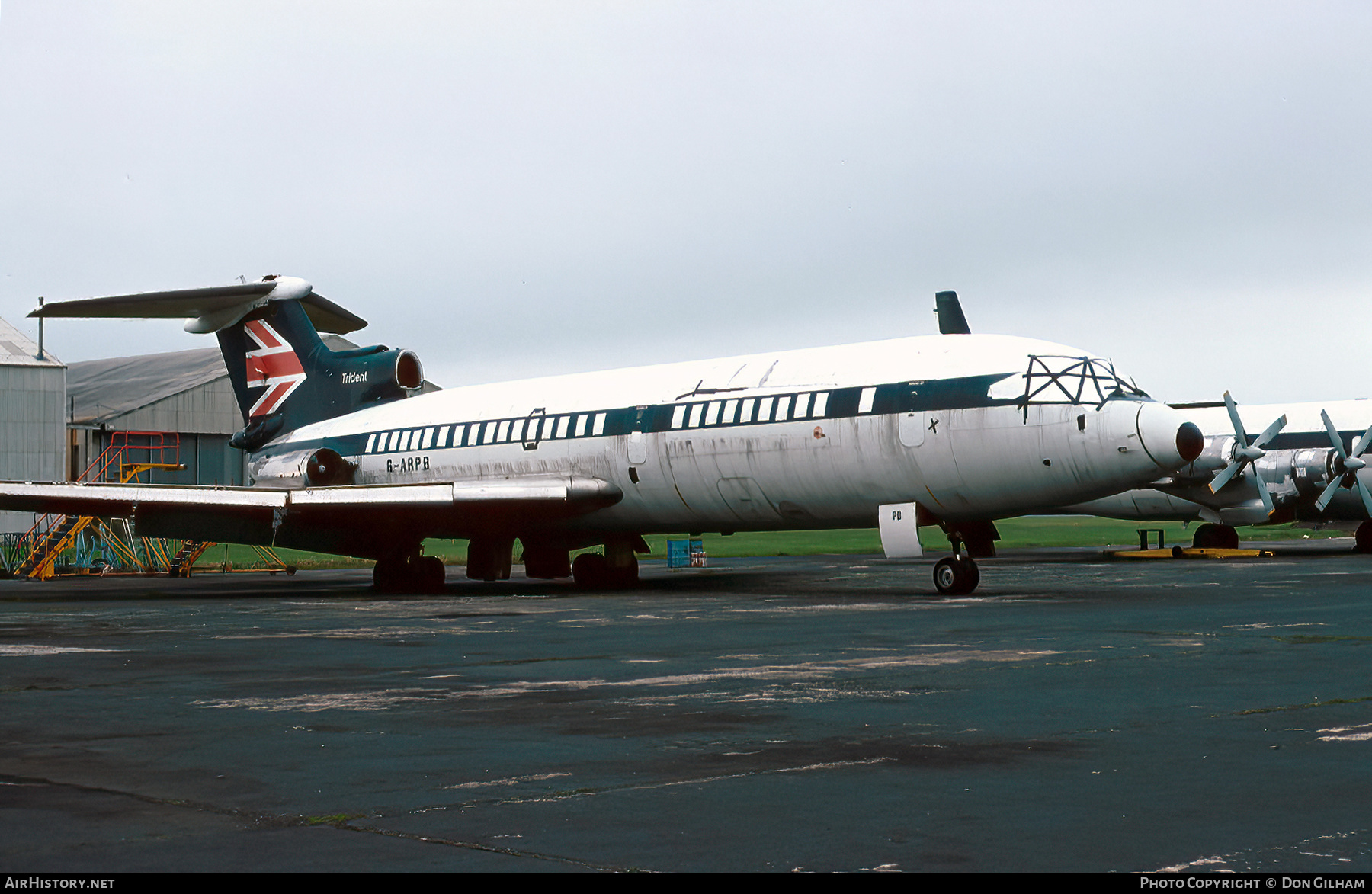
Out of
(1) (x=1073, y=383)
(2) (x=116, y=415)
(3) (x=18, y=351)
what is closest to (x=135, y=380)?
(2) (x=116, y=415)

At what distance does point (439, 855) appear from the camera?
18.0 feet

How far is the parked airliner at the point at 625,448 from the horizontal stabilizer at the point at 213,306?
0.06 meters

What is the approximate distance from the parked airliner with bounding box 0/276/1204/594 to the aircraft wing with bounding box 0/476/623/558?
0.17 feet

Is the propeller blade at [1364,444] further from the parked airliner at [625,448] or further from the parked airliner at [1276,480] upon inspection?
the parked airliner at [625,448]

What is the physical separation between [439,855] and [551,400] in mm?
23385

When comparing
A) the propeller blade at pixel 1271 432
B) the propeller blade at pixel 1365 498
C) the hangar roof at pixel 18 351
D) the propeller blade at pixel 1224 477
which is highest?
the hangar roof at pixel 18 351

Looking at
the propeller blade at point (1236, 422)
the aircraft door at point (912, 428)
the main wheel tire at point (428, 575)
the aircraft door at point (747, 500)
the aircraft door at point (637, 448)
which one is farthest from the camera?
the propeller blade at point (1236, 422)

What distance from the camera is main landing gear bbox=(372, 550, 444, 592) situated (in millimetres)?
27909

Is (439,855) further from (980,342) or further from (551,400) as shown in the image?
(551,400)

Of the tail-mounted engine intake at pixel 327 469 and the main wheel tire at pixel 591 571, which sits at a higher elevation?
the tail-mounted engine intake at pixel 327 469

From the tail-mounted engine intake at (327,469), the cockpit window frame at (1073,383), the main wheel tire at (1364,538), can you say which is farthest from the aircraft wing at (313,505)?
the main wheel tire at (1364,538)

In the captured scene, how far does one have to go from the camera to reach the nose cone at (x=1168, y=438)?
20344 mm

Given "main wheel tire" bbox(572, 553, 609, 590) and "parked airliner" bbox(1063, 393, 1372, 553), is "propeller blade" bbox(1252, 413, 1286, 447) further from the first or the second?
"main wheel tire" bbox(572, 553, 609, 590)

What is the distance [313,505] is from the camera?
1032 inches
